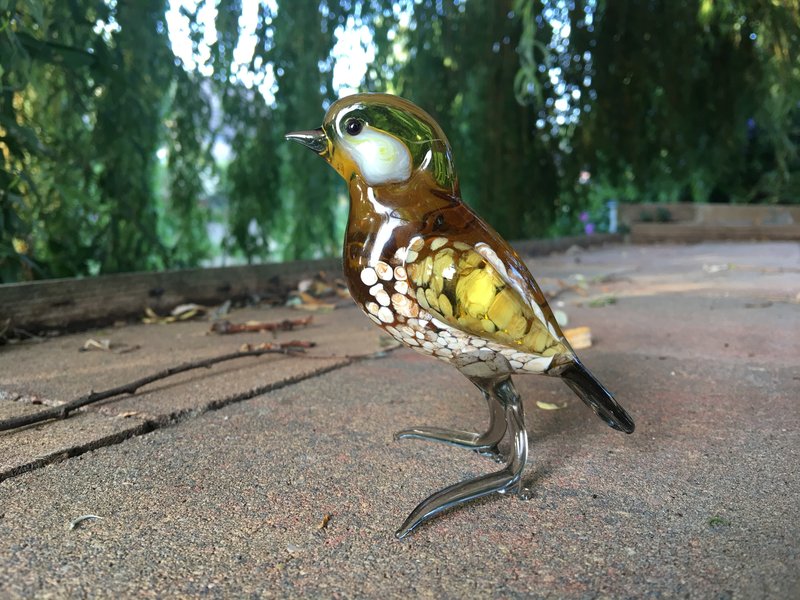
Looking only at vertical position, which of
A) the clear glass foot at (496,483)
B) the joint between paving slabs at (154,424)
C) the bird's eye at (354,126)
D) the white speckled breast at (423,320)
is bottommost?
the joint between paving slabs at (154,424)

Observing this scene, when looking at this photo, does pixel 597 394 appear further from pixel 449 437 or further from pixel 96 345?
pixel 96 345

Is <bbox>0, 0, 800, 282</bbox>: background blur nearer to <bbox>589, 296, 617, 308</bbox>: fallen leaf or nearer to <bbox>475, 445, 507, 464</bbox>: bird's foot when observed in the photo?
<bbox>589, 296, 617, 308</bbox>: fallen leaf

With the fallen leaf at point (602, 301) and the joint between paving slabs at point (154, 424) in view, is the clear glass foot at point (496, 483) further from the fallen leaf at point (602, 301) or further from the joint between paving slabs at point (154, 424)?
the fallen leaf at point (602, 301)

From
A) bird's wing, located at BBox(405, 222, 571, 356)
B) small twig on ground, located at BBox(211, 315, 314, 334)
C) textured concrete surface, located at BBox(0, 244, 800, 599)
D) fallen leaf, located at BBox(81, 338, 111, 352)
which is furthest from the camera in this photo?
small twig on ground, located at BBox(211, 315, 314, 334)

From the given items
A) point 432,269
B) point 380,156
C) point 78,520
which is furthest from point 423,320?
point 78,520

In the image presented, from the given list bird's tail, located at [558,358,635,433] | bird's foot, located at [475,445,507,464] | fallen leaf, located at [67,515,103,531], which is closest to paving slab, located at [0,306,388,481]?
fallen leaf, located at [67,515,103,531]

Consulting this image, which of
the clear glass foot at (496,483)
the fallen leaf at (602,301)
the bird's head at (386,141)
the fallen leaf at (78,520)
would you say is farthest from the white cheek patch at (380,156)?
the fallen leaf at (602,301)
